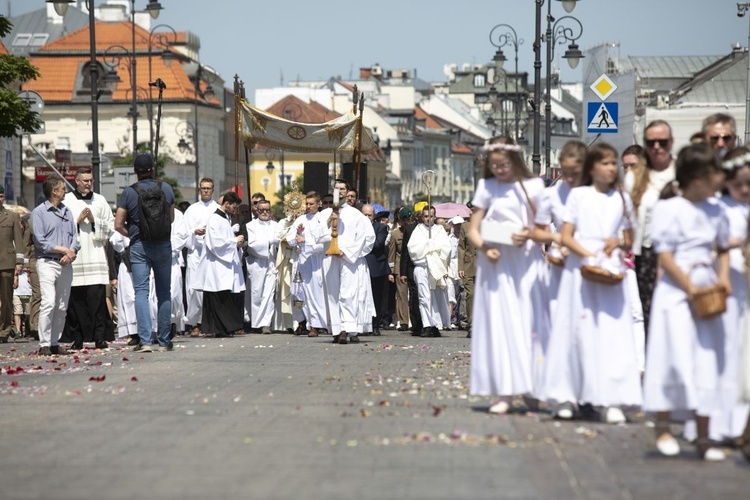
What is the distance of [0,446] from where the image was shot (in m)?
9.39

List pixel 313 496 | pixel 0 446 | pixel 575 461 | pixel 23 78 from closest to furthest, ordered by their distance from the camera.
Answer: pixel 313 496 → pixel 575 461 → pixel 0 446 → pixel 23 78

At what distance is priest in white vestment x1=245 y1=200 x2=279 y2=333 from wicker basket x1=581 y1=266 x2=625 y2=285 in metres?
14.1

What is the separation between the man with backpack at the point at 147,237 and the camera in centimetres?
1778

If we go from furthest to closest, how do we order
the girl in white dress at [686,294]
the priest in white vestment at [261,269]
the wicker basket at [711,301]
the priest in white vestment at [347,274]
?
the priest in white vestment at [261,269]
the priest in white vestment at [347,274]
the girl in white dress at [686,294]
the wicker basket at [711,301]

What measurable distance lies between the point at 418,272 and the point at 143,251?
684 centimetres

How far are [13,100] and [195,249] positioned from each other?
237 inches

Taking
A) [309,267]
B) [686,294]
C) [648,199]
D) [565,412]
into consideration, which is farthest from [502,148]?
[309,267]

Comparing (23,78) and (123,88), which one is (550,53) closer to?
(23,78)

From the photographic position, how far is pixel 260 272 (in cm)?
2445

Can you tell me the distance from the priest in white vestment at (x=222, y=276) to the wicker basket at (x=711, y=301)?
46.8 feet

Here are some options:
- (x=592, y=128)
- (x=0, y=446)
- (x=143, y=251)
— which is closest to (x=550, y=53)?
(x=592, y=128)

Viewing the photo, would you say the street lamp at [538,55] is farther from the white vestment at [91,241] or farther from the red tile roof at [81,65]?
the red tile roof at [81,65]

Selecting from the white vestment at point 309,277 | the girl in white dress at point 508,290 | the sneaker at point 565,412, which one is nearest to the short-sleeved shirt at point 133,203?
the white vestment at point 309,277

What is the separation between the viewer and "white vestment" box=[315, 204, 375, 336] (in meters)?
20.2
